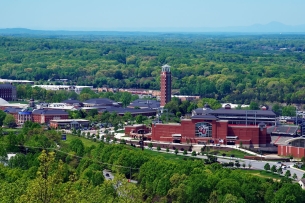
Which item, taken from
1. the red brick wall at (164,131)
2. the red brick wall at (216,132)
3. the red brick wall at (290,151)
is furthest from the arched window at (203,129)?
the red brick wall at (290,151)

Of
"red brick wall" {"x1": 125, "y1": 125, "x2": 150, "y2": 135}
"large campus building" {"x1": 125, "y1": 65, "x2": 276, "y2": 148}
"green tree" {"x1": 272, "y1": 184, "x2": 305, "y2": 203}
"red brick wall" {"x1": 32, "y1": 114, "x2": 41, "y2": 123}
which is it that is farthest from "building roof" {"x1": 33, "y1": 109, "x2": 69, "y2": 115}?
"green tree" {"x1": 272, "y1": 184, "x2": 305, "y2": 203}

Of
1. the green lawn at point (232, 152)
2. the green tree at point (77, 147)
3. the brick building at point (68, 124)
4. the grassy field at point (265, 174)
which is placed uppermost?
the green tree at point (77, 147)

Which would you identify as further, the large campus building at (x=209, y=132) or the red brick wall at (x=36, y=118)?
the red brick wall at (x=36, y=118)

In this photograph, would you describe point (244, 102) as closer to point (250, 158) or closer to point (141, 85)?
point (141, 85)

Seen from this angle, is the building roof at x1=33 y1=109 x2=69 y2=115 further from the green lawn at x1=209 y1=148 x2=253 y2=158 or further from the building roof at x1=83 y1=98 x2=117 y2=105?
the green lawn at x1=209 y1=148 x2=253 y2=158

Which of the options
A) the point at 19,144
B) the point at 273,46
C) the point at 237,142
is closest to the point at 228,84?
the point at 237,142

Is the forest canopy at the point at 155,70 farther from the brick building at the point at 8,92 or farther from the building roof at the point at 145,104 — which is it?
Result: the brick building at the point at 8,92

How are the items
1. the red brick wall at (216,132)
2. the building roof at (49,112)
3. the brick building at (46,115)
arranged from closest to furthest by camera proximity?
1. the red brick wall at (216,132)
2. the brick building at (46,115)
3. the building roof at (49,112)
